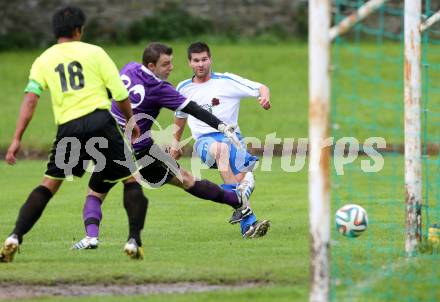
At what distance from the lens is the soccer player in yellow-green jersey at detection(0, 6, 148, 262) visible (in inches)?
346

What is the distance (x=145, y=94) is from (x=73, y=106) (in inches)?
52.1

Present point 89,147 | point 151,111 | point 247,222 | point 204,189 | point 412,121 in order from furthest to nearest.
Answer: point 247,222
point 204,189
point 151,111
point 412,121
point 89,147

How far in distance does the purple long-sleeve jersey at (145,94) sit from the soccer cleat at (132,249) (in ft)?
4.54

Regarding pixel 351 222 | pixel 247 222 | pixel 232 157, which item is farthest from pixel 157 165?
pixel 351 222

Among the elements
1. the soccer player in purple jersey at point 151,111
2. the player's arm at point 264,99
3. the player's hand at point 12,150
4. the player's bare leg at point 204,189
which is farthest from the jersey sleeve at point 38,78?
the player's arm at point 264,99

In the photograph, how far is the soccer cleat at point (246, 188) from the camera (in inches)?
424

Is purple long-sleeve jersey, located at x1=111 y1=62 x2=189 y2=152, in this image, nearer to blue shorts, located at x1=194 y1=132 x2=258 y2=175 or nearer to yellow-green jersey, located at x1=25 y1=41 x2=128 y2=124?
yellow-green jersey, located at x1=25 y1=41 x2=128 y2=124

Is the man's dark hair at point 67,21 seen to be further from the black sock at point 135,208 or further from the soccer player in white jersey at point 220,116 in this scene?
the soccer player in white jersey at point 220,116

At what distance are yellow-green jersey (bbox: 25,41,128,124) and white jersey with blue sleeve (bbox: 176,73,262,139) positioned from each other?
104 inches

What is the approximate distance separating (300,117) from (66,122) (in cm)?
1628

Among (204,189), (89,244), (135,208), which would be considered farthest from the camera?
(204,189)

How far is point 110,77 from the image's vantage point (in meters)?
8.80

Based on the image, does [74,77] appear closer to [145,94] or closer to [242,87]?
[145,94]

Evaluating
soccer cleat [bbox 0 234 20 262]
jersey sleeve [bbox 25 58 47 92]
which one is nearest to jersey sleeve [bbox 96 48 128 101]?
jersey sleeve [bbox 25 58 47 92]
